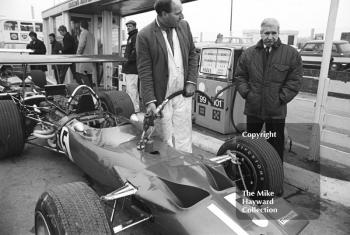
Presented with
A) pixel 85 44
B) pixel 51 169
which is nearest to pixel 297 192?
pixel 51 169

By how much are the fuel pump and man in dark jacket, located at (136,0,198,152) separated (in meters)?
1.90

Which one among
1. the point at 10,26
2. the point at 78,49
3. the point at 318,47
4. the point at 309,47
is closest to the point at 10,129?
Answer: the point at 78,49

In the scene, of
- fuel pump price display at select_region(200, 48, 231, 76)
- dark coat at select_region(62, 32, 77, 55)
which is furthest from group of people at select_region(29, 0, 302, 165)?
dark coat at select_region(62, 32, 77, 55)

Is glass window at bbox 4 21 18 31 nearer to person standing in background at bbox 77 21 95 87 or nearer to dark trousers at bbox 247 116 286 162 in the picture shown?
person standing in background at bbox 77 21 95 87

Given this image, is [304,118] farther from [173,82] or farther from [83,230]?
[83,230]

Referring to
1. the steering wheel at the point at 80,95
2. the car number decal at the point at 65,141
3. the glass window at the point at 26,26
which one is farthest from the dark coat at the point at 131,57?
the glass window at the point at 26,26

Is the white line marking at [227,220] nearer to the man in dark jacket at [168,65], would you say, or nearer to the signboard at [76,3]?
the man in dark jacket at [168,65]

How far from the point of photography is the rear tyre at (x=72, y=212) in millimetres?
1850

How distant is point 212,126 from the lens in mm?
5738

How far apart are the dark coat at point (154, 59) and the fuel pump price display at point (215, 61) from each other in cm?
225

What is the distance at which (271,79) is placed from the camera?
3363 mm

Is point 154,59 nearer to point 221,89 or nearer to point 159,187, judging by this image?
point 159,187

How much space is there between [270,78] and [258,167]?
1.05 meters

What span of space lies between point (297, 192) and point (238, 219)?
1.84m
